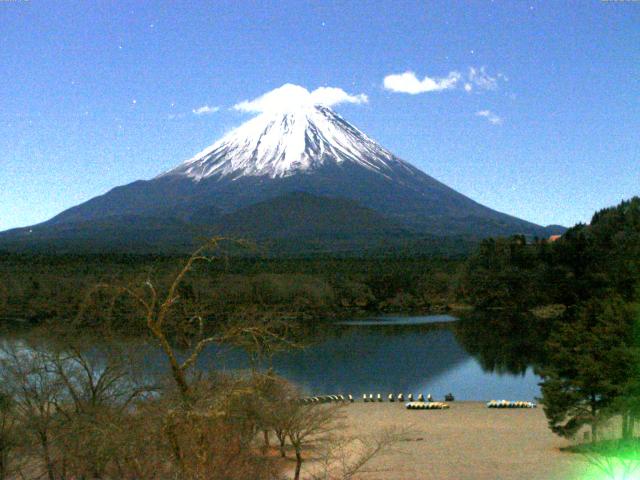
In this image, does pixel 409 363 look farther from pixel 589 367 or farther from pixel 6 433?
pixel 6 433

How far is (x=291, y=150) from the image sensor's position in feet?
509

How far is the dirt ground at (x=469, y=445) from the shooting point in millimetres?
12781

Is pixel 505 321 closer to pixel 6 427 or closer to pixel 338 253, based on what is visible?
pixel 6 427

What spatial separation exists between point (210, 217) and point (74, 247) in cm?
4259

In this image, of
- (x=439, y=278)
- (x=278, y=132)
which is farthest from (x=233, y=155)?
(x=439, y=278)

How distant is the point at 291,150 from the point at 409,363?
126 meters

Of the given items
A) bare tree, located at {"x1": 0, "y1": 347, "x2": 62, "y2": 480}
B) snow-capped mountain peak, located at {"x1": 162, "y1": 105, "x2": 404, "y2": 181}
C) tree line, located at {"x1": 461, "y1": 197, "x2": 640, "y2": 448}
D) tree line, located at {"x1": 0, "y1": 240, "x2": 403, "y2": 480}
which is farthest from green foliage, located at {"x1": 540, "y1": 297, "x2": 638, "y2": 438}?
snow-capped mountain peak, located at {"x1": 162, "y1": 105, "x2": 404, "y2": 181}

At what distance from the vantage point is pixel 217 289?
155 feet

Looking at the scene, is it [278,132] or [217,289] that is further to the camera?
[278,132]

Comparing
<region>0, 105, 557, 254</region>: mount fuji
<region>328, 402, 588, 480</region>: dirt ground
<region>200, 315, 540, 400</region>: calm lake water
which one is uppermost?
<region>0, 105, 557, 254</region>: mount fuji

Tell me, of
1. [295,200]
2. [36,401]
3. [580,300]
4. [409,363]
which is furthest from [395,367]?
[295,200]

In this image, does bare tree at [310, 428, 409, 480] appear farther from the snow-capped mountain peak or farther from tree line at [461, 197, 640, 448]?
the snow-capped mountain peak

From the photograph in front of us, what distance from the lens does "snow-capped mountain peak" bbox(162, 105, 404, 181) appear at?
15325 centimetres

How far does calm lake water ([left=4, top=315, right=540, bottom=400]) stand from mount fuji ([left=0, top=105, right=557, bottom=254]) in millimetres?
57850
